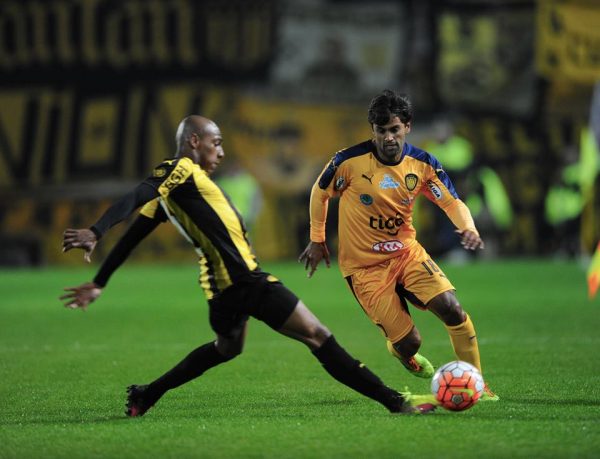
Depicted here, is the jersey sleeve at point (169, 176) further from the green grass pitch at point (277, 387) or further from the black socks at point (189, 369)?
the green grass pitch at point (277, 387)

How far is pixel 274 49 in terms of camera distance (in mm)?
25109

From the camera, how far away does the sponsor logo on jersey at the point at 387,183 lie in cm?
756

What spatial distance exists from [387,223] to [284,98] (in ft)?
58.0

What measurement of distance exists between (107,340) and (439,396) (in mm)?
5771

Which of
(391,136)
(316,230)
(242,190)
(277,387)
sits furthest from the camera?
(242,190)

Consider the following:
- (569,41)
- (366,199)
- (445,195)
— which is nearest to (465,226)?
(445,195)

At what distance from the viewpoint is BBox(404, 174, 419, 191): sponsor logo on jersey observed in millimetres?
7559

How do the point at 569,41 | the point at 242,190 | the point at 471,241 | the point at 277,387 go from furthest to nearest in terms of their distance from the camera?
the point at 569,41
the point at 242,190
the point at 277,387
the point at 471,241

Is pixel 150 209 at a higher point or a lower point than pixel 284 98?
lower

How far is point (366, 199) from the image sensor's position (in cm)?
765

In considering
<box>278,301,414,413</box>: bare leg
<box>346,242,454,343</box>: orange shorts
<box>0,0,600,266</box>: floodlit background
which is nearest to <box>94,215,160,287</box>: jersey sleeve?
<box>278,301,414,413</box>: bare leg

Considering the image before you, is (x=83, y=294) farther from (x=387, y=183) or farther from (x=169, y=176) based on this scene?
(x=387, y=183)

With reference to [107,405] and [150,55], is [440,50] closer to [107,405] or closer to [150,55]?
[150,55]

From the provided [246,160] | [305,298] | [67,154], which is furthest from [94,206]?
[305,298]
